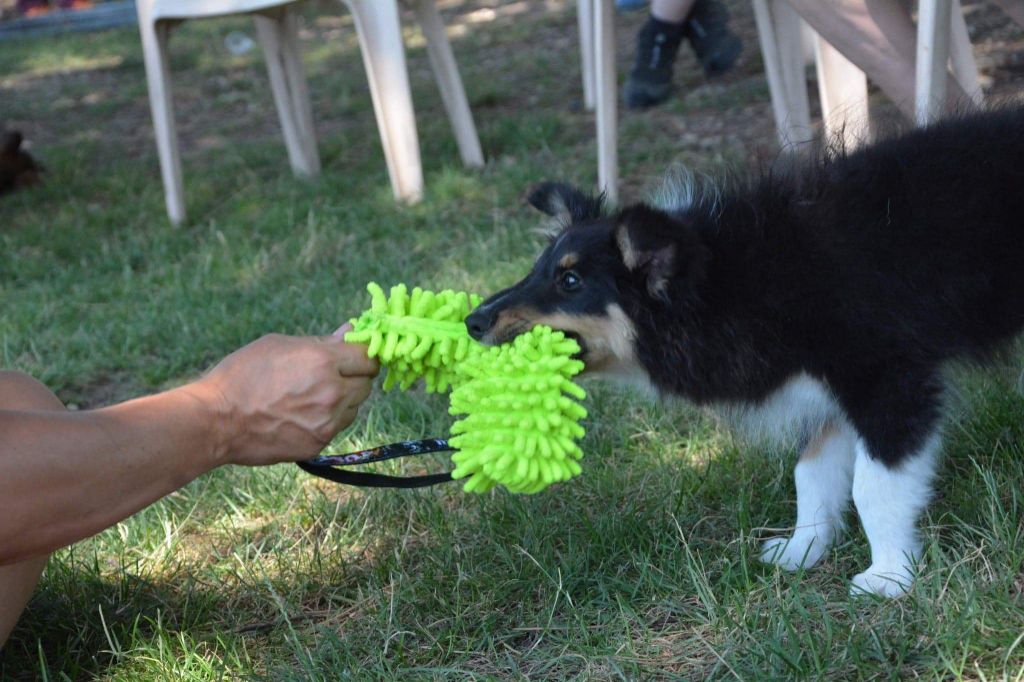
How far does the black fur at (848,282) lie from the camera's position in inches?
104

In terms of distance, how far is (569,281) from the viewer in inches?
108

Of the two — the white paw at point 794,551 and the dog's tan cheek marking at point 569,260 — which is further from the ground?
the dog's tan cheek marking at point 569,260

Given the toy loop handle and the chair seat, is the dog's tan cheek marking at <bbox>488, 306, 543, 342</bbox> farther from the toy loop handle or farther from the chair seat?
the chair seat

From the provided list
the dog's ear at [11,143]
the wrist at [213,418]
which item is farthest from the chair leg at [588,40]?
the wrist at [213,418]

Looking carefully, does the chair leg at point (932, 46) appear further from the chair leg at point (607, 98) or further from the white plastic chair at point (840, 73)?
the chair leg at point (607, 98)

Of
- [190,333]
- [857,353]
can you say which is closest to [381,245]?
[190,333]

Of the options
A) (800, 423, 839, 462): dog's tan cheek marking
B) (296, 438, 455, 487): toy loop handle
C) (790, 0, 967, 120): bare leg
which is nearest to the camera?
(296, 438, 455, 487): toy loop handle

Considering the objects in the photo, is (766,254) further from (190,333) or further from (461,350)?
(190,333)

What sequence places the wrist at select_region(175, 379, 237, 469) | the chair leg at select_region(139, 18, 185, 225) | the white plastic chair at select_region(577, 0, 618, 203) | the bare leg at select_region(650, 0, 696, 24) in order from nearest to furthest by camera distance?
the wrist at select_region(175, 379, 237, 469) → the white plastic chair at select_region(577, 0, 618, 203) → the chair leg at select_region(139, 18, 185, 225) → the bare leg at select_region(650, 0, 696, 24)

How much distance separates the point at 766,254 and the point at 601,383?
3.79ft

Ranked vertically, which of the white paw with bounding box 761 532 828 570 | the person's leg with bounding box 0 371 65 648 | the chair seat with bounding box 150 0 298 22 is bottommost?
the white paw with bounding box 761 532 828 570

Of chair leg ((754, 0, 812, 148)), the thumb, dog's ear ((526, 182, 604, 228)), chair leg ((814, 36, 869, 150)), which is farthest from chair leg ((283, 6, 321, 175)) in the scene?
the thumb

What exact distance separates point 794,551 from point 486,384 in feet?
3.12

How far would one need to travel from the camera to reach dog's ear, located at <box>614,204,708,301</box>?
2490 mm
